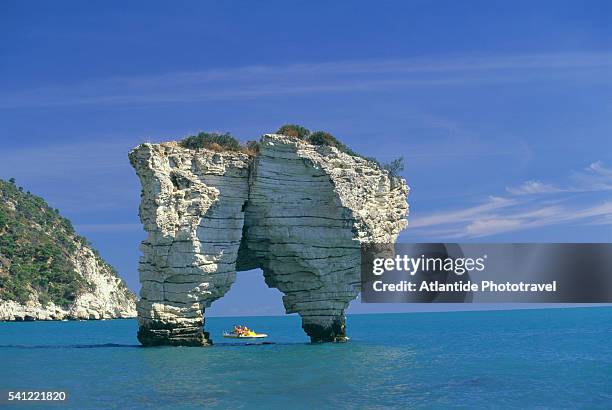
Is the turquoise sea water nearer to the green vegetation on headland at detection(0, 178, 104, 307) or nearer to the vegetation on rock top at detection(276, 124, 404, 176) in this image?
the vegetation on rock top at detection(276, 124, 404, 176)

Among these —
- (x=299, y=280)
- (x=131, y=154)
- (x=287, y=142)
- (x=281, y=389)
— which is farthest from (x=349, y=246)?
(x=281, y=389)

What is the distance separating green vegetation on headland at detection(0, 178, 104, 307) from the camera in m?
101

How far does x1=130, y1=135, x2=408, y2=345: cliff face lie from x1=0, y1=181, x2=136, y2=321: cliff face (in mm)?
66725

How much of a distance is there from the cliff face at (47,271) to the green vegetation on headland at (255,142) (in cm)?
6542

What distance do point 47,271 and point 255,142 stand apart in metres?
70.3

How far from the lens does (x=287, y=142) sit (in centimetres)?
4006

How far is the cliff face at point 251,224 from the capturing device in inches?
1538

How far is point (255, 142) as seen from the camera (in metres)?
42.9

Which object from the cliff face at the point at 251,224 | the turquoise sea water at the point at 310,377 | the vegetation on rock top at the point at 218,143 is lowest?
the turquoise sea water at the point at 310,377

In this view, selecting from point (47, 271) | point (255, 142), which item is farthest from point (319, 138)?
point (47, 271)

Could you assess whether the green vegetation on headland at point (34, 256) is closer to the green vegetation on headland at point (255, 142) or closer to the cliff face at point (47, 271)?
the cliff face at point (47, 271)

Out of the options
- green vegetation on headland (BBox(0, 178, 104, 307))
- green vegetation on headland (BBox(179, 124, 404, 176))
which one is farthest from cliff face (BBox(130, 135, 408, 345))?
→ green vegetation on headland (BBox(0, 178, 104, 307))

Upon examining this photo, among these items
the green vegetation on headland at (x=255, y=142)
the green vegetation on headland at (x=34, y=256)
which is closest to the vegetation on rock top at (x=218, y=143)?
the green vegetation on headland at (x=255, y=142)

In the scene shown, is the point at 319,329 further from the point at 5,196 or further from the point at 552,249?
the point at 5,196
